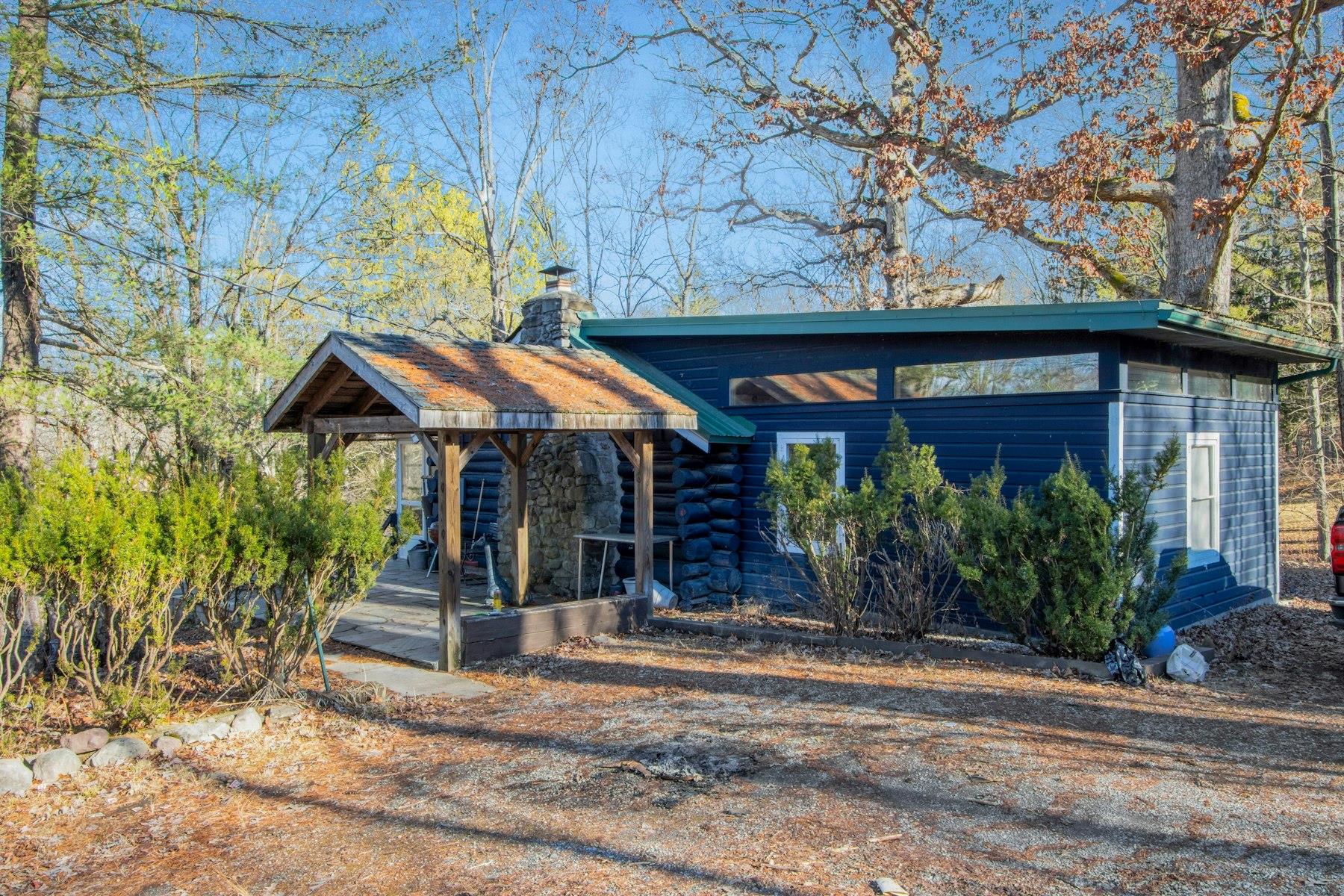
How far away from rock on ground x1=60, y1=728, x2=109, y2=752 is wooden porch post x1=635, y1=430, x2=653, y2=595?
536cm

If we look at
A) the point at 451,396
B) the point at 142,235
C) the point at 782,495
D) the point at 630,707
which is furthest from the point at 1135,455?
the point at 142,235

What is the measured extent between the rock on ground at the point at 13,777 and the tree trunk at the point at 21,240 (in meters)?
5.49

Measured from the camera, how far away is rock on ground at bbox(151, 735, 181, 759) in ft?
19.5

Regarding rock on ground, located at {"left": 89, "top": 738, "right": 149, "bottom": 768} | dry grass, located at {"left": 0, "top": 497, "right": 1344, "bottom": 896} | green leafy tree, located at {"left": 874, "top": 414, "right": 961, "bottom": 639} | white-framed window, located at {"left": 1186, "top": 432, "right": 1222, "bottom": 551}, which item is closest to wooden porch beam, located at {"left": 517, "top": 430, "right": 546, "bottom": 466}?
dry grass, located at {"left": 0, "top": 497, "right": 1344, "bottom": 896}

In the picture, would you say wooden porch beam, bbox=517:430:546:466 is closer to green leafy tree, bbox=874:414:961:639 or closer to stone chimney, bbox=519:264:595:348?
stone chimney, bbox=519:264:595:348

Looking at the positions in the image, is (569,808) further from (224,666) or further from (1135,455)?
(1135,455)

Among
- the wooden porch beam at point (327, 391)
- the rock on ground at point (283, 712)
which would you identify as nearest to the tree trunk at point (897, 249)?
the wooden porch beam at point (327, 391)

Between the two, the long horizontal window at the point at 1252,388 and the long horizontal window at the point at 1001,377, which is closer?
the long horizontal window at the point at 1001,377

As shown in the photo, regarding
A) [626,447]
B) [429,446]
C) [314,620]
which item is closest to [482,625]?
[429,446]

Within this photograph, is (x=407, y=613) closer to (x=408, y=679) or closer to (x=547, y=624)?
(x=547, y=624)

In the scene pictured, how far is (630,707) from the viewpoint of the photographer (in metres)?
7.08

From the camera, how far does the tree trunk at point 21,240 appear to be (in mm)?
9539

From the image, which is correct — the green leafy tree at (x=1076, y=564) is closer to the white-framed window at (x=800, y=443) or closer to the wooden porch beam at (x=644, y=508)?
the white-framed window at (x=800, y=443)

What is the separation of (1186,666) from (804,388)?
4.90 meters
